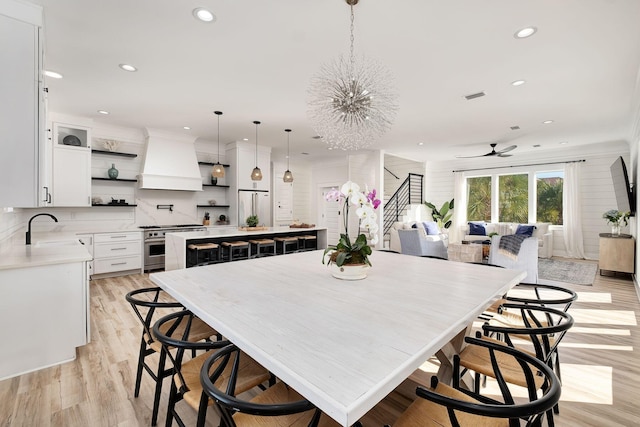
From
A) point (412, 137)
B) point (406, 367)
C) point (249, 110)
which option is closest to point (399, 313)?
point (406, 367)

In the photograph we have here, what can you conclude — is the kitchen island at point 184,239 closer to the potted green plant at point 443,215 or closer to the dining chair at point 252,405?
the dining chair at point 252,405

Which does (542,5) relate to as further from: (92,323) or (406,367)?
(92,323)

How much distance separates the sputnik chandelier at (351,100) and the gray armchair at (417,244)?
261cm

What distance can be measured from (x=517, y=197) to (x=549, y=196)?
0.70 metres

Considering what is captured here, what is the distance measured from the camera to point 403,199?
9141 mm

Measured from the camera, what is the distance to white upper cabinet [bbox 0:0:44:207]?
2121 mm

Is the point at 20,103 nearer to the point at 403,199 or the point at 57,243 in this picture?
the point at 57,243

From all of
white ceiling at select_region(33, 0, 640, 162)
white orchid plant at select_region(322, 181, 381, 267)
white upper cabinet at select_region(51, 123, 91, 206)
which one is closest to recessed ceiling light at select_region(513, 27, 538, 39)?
white ceiling at select_region(33, 0, 640, 162)

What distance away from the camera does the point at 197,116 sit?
16.5ft

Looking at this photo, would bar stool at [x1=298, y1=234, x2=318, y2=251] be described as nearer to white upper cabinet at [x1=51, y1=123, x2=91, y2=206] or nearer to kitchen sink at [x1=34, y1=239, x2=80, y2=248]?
kitchen sink at [x1=34, y1=239, x2=80, y2=248]

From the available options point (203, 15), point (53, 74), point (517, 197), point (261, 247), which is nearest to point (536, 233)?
point (517, 197)

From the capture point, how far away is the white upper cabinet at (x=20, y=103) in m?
2.12

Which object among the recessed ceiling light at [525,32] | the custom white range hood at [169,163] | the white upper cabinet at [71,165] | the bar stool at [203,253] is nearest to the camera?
the recessed ceiling light at [525,32]

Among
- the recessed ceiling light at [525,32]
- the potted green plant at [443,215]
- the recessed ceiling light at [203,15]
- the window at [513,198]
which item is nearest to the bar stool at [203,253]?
the recessed ceiling light at [203,15]
